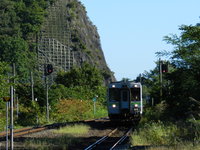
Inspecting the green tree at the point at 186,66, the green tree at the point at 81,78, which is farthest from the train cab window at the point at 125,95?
the green tree at the point at 81,78

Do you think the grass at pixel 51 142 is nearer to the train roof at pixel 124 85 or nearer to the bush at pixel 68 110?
the train roof at pixel 124 85

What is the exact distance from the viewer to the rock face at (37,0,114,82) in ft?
390

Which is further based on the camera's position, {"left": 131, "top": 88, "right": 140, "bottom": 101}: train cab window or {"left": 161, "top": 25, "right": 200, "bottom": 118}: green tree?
{"left": 131, "top": 88, "right": 140, "bottom": 101}: train cab window

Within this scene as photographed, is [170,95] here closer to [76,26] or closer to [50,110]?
[50,110]

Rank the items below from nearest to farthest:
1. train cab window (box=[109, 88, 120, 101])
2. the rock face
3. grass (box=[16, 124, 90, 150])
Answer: grass (box=[16, 124, 90, 150])
train cab window (box=[109, 88, 120, 101])
the rock face

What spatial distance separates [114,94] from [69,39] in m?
96.1

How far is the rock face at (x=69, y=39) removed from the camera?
4683 inches

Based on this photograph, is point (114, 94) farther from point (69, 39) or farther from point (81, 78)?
point (69, 39)

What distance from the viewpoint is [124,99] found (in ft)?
104

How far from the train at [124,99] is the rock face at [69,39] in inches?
3102

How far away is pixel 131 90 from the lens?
3189 centimetres

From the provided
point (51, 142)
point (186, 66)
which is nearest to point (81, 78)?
point (186, 66)

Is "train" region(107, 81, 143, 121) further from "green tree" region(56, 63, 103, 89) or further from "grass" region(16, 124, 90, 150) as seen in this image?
"green tree" region(56, 63, 103, 89)

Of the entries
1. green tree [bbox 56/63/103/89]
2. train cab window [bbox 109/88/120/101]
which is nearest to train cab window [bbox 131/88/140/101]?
train cab window [bbox 109/88/120/101]
